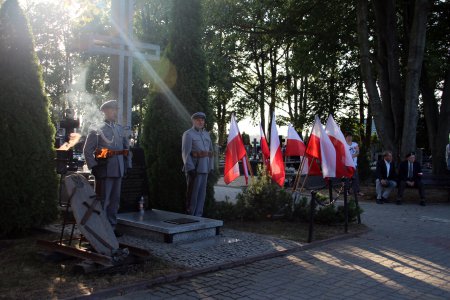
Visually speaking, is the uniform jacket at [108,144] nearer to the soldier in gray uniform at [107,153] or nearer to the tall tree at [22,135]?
the soldier in gray uniform at [107,153]

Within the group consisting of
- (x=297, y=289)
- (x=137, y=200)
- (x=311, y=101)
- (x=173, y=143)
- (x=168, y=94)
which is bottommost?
(x=297, y=289)

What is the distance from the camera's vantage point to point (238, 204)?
9.75 meters

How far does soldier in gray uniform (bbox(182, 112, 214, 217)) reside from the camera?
8.31m

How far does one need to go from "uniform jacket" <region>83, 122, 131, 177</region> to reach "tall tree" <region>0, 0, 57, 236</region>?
4.09ft

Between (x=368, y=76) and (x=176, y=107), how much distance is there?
872 centimetres

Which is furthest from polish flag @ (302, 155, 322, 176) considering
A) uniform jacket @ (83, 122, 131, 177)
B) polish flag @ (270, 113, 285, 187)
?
uniform jacket @ (83, 122, 131, 177)

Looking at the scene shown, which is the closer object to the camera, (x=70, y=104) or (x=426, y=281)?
(x=426, y=281)

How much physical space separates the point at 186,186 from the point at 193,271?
3798 millimetres

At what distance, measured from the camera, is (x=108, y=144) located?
7.08 metres

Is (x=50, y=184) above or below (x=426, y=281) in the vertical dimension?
above

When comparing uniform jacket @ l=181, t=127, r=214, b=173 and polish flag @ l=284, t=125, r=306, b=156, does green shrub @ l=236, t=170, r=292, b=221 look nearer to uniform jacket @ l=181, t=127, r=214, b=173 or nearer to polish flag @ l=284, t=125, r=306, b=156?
polish flag @ l=284, t=125, r=306, b=156

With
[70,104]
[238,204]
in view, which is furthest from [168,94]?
[70,104]

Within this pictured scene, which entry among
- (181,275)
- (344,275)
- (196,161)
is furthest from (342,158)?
(181,275)

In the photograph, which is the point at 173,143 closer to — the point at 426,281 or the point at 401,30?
the point at 426,281
